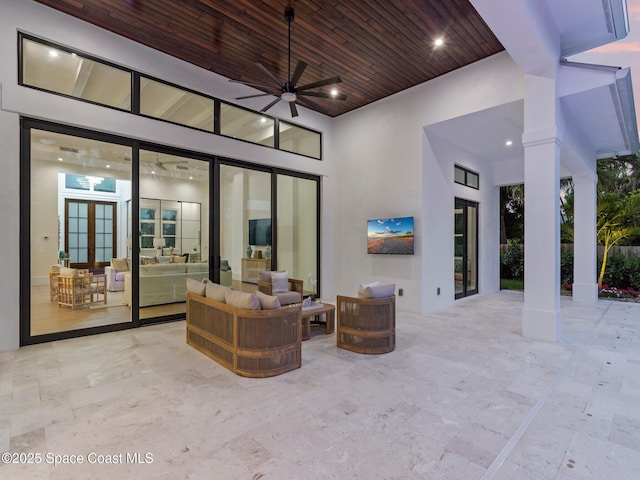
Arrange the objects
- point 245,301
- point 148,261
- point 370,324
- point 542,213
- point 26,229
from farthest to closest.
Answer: point 148,261
point 542,213
point 26,229
point 370,324
point 245,301

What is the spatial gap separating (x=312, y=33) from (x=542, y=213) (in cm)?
409

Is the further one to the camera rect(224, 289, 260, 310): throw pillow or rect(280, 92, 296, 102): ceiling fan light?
rect(280, 92, 296, 102): ceiling fan light

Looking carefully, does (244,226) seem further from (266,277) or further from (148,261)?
(148,261)

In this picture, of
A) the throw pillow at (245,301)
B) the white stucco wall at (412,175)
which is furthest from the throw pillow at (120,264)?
the white stucco wall at (412,175)

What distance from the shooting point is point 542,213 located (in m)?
4.62

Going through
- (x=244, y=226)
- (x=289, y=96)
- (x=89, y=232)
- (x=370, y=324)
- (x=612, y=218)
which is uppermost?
(x=289, y=96)

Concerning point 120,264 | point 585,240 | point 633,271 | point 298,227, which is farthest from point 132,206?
point 633,271

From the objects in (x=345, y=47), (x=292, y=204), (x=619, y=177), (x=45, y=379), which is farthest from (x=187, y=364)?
(x=619, y=177)

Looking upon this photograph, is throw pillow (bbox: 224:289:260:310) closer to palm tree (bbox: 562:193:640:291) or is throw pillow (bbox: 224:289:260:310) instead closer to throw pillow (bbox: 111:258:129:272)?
throw pillow (bbox: 111:258:129:272)

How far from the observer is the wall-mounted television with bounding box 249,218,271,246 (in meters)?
6.63

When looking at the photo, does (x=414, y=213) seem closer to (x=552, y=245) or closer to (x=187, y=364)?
(x=552, y=245)

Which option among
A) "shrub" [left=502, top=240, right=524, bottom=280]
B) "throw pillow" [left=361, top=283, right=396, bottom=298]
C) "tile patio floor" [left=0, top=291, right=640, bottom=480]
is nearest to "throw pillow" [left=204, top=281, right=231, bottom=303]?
"tile patio floor" [left=0, top=291, right=640, bottom=480]

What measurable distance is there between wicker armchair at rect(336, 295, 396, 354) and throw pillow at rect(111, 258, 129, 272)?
3.47m

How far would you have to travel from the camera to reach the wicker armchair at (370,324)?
3996mm
